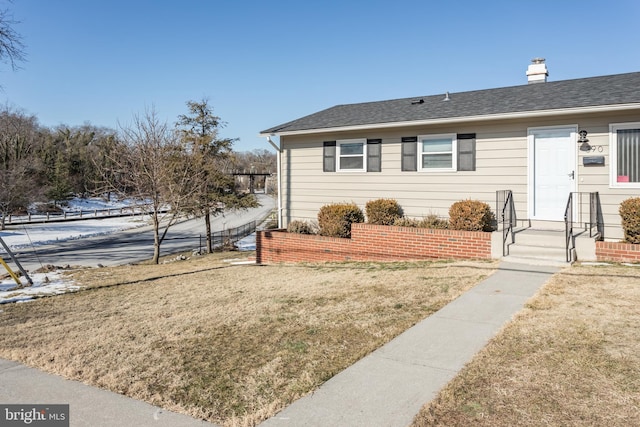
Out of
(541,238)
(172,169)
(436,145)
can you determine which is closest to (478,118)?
(436,145)

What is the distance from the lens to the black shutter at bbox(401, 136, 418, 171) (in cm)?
1166

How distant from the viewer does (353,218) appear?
11750 millimetres

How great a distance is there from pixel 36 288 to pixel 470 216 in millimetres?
9683

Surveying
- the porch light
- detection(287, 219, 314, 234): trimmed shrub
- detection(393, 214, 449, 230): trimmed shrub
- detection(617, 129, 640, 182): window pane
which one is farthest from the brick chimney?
detection(287, 219, 314, 234): trimmed shrub

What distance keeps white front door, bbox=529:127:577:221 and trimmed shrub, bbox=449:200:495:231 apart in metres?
1.17

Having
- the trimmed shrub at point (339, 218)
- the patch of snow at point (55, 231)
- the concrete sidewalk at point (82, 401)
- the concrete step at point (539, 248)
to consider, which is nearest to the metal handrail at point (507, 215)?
the concrete step at point (539, 248)

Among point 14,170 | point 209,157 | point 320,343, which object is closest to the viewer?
point 320,343

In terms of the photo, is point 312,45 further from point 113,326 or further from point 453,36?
point 113,326

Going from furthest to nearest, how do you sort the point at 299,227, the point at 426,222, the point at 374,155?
the point at 299,227 → the point at 374,155 → the point at 426,222

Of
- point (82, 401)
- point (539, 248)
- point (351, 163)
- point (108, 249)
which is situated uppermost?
point (351, 163)

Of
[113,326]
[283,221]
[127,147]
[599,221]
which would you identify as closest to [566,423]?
[113,326]

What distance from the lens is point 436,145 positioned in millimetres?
11422

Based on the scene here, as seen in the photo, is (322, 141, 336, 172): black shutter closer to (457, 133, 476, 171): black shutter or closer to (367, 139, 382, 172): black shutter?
(367, 139, 382, 172): black shutter

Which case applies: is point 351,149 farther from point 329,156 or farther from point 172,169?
point 172,169
